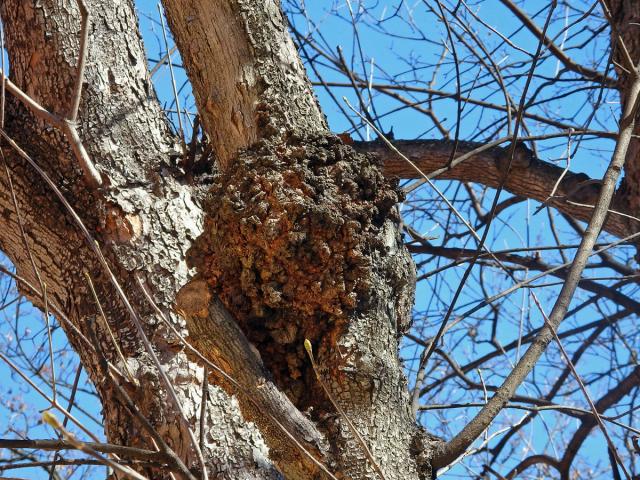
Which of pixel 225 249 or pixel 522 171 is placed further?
pixel 522 171

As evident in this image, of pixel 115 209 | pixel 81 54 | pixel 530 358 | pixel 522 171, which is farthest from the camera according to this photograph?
pixel 522 171

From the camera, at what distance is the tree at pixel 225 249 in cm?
175

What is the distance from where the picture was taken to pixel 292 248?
181 cm

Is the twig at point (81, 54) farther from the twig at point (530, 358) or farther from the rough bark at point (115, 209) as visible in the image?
the twig at point (530, 358)

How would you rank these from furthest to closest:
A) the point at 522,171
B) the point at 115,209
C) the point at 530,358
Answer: the point at 522,171 < the point at 115,209 < the point at 530,358

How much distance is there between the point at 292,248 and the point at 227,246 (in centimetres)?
16

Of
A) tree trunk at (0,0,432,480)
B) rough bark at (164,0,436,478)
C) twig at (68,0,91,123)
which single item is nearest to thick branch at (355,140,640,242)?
tree trunk at (0,0,432,480)

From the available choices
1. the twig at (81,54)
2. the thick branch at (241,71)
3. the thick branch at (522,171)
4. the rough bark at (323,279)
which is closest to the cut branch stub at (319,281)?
the rough bark at (323,279)

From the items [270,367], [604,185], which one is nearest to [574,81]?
[604,185]

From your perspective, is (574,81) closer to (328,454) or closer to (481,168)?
(481,168)

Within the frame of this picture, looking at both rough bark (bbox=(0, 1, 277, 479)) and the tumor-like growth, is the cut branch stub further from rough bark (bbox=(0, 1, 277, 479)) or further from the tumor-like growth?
rough bark (bbox=(0, 1, 277, 479))

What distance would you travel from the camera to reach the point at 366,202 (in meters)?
1.90

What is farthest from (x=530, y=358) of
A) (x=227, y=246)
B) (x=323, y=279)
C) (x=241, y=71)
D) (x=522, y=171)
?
(x=522, y=171)

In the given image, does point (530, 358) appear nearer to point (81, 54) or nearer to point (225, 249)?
point (225, 249)
